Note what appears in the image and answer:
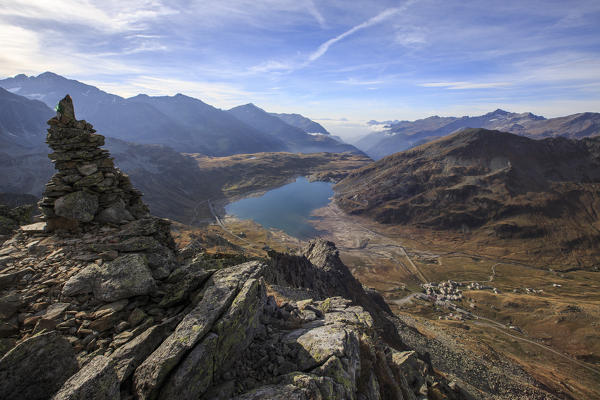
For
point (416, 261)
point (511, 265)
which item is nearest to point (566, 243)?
point (511, 265)

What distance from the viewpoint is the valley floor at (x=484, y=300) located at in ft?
208

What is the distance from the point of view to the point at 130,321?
38.2 ft

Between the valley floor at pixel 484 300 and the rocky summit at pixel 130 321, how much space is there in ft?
125

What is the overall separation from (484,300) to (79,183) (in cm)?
13502

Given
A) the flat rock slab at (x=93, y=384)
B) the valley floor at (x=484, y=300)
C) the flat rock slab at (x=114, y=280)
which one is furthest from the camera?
the valley floor at (x=484, y=300)

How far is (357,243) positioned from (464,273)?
60.3 meters

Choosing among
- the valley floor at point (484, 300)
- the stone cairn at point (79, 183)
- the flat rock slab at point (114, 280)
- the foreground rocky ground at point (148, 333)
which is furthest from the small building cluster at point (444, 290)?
the stone cairn at point (79, 183)

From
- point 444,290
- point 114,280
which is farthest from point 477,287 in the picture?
point 114,280

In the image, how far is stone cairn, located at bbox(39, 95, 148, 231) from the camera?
53.7 ft

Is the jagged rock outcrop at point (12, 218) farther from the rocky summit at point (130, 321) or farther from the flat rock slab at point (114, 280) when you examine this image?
the flat rock slab at point (114, 280)

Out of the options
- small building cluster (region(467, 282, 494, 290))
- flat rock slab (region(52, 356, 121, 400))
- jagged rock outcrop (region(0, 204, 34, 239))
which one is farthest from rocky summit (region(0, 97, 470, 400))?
small building cluster (region(467, 282, 494, 290))

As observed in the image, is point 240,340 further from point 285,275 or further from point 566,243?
point 566,243

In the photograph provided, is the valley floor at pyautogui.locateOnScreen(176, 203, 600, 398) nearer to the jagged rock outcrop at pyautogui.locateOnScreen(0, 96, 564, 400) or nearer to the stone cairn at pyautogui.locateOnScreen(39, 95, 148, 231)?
the stone cairn at pyautogui.locateOnScreen(39, 95, 148, 231)

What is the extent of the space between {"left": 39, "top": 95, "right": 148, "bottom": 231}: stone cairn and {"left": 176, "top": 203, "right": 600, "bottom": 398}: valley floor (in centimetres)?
3708
